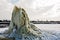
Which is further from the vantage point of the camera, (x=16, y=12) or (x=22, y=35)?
(x=16, y=12)

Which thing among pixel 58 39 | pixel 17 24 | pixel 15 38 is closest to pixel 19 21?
pixel 17 24

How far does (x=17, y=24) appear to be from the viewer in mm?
14570

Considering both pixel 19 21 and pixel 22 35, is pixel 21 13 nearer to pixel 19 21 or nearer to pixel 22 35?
pixel 19 21

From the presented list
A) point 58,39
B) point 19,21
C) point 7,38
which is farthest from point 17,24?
point 58,39

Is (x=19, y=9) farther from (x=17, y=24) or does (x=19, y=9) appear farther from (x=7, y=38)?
(x=7, y=38)

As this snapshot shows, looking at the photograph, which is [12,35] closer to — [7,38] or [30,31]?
[7,38]

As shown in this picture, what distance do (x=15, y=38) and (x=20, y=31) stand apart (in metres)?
0.65

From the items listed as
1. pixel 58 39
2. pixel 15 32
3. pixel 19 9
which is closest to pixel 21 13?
pixel 19 9

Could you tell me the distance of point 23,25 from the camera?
14.2 metres

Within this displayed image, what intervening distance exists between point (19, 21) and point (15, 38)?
132cm

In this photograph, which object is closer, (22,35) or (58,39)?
(22,35)

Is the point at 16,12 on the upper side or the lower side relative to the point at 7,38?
upper

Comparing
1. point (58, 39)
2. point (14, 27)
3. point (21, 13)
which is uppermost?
point (21, 13)

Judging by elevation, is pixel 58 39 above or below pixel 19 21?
below
